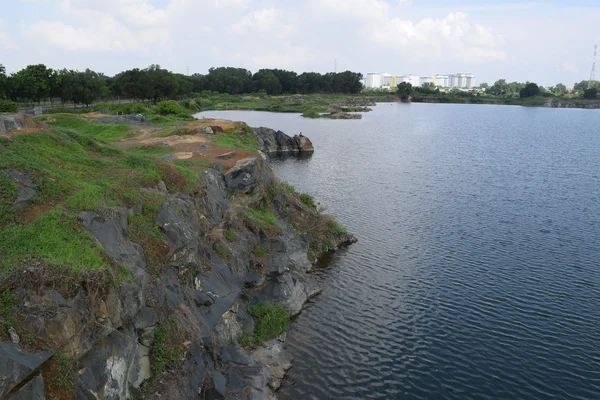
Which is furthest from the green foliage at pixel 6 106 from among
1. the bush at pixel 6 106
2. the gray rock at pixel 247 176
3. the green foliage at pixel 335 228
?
the green foliage at pixel 335 228

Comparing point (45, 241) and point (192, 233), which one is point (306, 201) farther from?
point (45, 241)

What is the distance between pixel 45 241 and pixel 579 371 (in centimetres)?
2974

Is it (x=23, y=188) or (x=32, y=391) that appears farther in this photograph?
(x=23, y=188)

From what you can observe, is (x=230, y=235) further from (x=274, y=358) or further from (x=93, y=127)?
(x=93, y=127)

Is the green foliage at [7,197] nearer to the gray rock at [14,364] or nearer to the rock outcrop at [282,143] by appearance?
the gray rock at [14,364]

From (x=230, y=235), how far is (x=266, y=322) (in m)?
7.52

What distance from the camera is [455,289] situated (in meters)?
35.2

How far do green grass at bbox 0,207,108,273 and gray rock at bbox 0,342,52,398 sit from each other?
10.6 feet

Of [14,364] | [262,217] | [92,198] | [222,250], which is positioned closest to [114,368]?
[14,364]

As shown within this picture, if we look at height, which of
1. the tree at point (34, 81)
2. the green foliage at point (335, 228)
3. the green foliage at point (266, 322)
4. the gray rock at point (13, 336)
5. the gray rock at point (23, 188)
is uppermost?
the tree at point (34, 81)

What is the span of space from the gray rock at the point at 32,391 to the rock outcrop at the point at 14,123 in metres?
22.0

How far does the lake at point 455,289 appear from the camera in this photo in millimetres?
25797

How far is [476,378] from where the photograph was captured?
1008 inches

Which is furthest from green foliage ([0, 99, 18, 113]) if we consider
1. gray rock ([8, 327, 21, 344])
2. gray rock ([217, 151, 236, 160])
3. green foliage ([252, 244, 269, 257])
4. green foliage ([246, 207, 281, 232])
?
gray rock ([8, 327, 21, 344])
